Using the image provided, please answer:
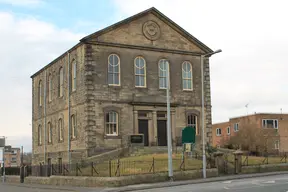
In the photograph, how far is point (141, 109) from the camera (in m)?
39.2

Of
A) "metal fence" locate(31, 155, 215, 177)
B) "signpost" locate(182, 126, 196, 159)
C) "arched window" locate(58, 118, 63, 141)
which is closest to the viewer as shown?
"metal fence" locate(31, 155, 215, 177)

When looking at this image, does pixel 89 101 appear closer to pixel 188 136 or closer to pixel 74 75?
pixel 74 75

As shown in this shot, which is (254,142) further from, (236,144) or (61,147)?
(61,147)

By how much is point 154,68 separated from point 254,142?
27847 millimetres

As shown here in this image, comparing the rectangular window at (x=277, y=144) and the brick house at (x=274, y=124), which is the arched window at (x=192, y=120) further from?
the rectangular window at (x=277, y=144)

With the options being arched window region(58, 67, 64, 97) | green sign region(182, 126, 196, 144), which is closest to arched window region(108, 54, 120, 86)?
arched window region(58, 67, 64, 97)

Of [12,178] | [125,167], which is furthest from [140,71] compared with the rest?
[12,178]

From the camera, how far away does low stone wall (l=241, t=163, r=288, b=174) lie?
107 ft

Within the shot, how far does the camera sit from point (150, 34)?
133 feet

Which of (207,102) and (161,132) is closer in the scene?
(161,132)

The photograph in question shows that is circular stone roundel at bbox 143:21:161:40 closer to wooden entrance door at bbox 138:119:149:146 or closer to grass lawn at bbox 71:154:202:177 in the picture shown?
wooden entrance door at bbox 138:119:149:146

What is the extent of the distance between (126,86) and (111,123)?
3.46 metres

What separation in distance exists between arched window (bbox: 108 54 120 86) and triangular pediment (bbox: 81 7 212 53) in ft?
4.40

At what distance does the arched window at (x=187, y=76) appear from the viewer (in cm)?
4184
